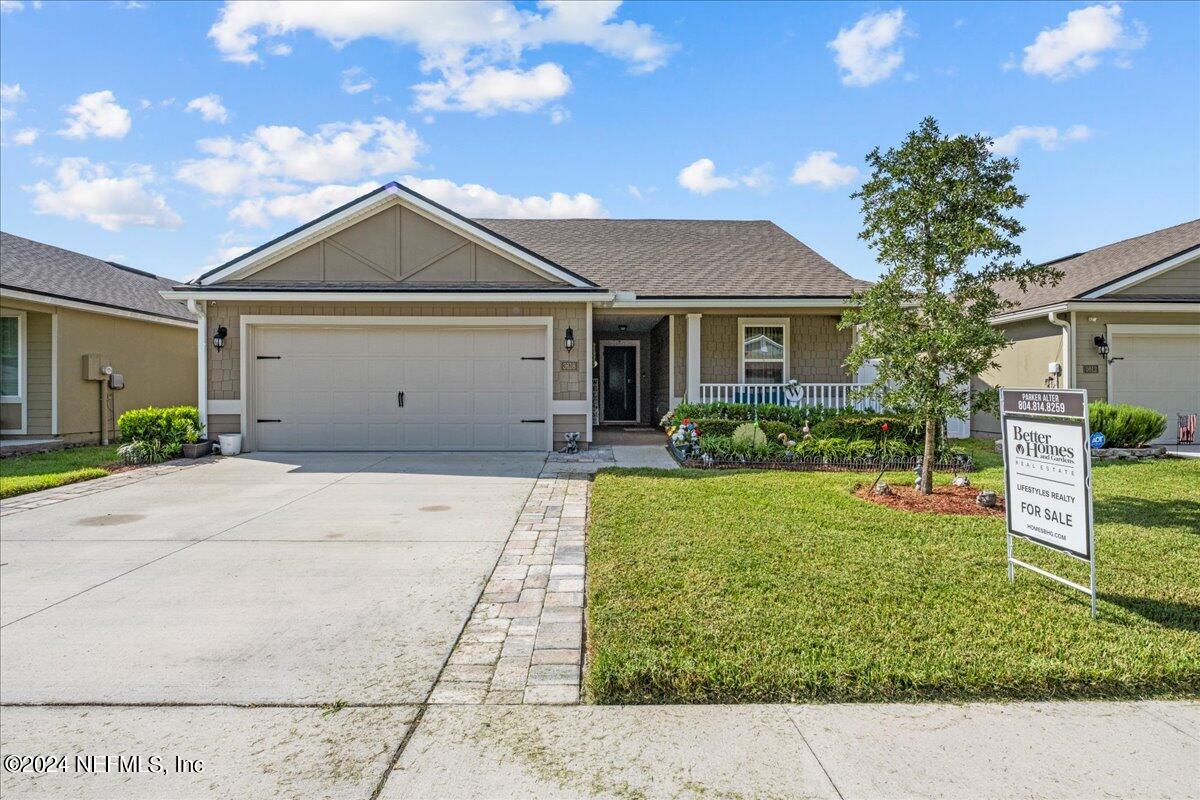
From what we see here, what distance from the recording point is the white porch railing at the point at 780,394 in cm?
1233

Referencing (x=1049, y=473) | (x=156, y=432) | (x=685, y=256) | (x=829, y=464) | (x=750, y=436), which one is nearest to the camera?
(x=1049, y=473)

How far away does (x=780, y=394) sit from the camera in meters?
12.7

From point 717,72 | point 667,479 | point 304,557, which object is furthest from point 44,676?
point 717,72

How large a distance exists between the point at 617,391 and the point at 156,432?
10.1 meters

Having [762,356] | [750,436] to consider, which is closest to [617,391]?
[762,356]

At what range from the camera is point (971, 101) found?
860 cm

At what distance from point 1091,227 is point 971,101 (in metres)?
9.88

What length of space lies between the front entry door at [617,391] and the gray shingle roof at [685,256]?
2.82 meters

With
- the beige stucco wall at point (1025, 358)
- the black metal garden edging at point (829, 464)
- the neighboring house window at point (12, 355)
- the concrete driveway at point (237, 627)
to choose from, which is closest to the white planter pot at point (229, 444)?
the concrete driveway at point (237, 627)

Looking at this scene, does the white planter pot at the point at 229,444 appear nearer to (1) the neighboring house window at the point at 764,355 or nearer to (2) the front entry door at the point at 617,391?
(2) the front entry door at the point at 617,391

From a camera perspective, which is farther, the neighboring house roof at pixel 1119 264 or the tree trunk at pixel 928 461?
the neighboring house roof at pixel 1119 264

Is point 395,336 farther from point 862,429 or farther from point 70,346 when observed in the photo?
point 862,429

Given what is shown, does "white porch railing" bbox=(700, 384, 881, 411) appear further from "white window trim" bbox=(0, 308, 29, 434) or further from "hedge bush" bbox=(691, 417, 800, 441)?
"white window trim" bbox=(0, 308, 29, 434)

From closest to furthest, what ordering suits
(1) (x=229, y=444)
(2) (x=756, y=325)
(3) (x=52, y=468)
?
1. (3) (x=52, y=468)
2. (1) (x=229, y=444)
3. (2) (x=756, y=325)
